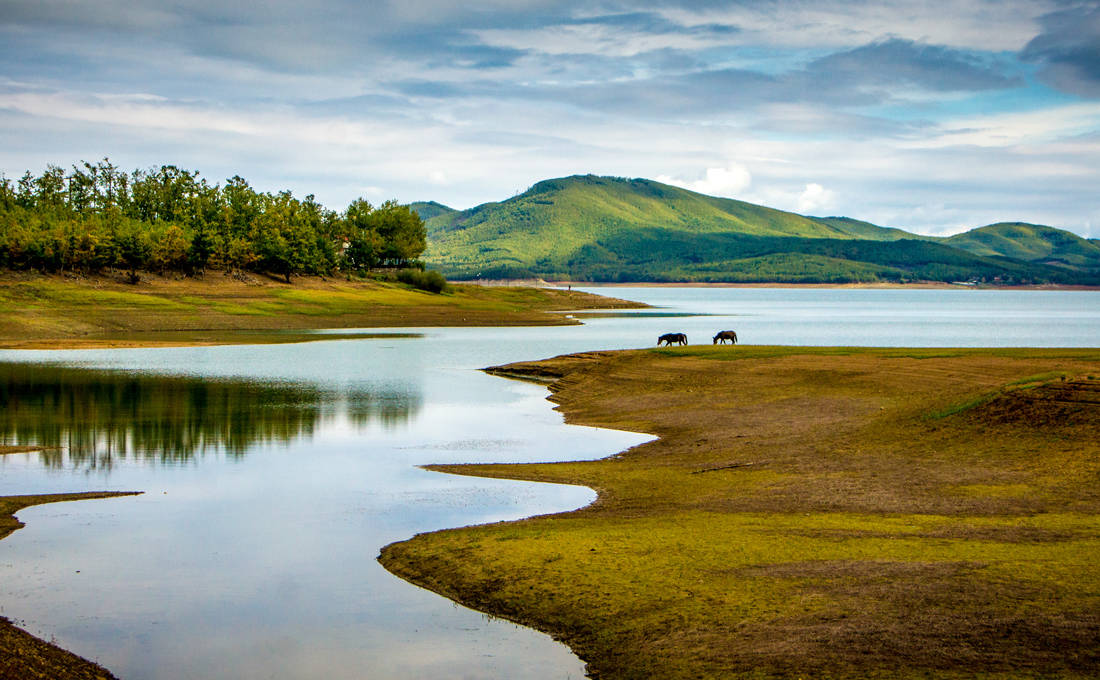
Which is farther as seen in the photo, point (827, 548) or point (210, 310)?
point (210, 310)

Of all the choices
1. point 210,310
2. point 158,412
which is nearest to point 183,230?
point 210,310

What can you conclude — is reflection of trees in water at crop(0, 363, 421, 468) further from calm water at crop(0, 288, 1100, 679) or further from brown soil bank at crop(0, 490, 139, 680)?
brown soil bank at crop(0, 490, 139, 680)

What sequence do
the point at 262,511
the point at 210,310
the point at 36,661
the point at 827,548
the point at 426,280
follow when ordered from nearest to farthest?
the point at 36,661, the point at 827,548, the point at 262,511, the point at 210,310, the point at 426,280

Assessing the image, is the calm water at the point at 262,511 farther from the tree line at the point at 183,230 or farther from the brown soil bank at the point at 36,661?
the tree line at the point at 183,230

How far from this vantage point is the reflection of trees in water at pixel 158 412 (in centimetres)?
3484

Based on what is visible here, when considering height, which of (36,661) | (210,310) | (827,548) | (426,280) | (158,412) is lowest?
(158,412)

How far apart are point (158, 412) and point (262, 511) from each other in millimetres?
20777

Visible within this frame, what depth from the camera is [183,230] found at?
14812 centimetres

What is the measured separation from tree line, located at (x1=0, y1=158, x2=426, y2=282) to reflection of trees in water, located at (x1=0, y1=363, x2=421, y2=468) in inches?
2938

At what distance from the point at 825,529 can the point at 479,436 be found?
66.8 ft

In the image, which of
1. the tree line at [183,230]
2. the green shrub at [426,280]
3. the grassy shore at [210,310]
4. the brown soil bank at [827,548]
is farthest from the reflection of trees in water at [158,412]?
the green shrub at [426,280]

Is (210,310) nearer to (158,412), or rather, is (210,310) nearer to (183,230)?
(183,230)

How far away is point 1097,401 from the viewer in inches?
1088

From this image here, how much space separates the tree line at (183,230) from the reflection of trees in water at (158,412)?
2938 inches
